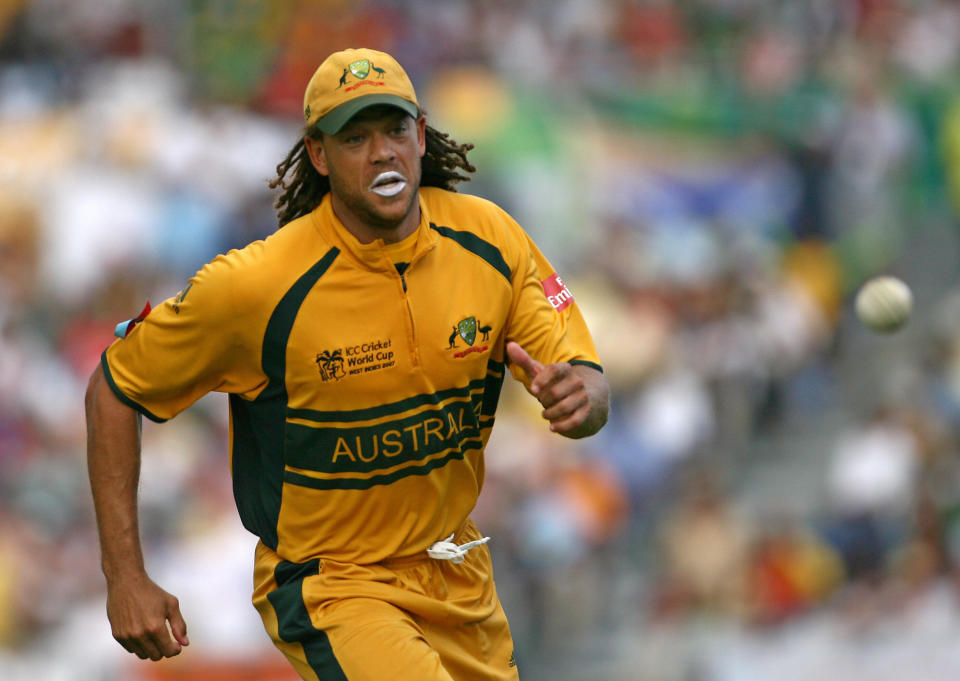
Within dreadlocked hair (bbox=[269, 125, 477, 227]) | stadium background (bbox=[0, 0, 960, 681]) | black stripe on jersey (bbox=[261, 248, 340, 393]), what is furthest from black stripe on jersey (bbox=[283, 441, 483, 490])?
stadium background (bbox=[0, 0, 960, 681])

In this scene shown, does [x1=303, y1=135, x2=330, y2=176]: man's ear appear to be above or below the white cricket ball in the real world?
below

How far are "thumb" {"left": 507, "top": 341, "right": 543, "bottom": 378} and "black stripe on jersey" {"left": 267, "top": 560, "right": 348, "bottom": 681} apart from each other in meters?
0.94

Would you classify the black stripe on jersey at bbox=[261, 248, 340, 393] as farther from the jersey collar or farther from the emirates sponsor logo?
the emirates sponsor logo

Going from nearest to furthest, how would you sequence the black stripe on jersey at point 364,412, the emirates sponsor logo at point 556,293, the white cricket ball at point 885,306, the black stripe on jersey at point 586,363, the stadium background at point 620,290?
the black stripe on jersey at point 364,412, the black stripe on jersey at point 586,363, the emirates sponsor logo at point 556,293, the white cricket ball at point 885,306, the stadium background at point 620,290

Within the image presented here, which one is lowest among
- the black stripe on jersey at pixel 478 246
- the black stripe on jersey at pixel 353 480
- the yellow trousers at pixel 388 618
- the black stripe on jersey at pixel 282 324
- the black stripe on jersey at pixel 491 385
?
the yellow trousers at pixel 388 618

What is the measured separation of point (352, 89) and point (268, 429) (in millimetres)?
1130

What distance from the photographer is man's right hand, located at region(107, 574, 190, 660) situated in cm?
482

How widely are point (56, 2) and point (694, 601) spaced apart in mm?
8627

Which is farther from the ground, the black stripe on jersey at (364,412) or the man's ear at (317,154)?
the man's ear at (317,154)

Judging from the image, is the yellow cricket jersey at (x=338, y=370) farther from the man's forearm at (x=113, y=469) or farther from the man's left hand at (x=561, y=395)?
the man's left hand at (x=561, y=395)

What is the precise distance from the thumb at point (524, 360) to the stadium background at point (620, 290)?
6033 mm

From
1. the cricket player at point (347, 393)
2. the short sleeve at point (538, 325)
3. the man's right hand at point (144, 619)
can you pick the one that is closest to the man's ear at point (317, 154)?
the cricket player at point (347, 393)

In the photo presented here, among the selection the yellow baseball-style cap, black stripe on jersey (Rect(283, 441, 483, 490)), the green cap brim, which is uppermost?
the yellow baseball-style cap

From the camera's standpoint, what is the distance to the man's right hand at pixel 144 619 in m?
4.82
